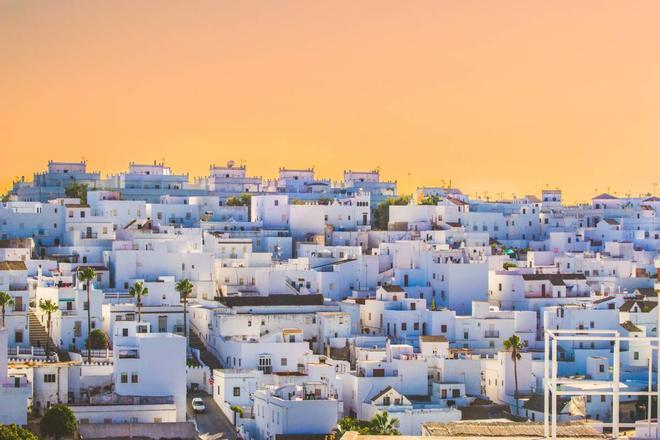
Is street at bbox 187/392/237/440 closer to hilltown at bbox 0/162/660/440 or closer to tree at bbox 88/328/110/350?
hilltown at bbox 0/162/660/440

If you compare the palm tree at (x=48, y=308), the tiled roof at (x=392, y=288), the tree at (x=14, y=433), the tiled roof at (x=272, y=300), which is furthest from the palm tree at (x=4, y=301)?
the tiled roof at (x=392, y=288)

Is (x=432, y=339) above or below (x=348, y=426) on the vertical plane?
above

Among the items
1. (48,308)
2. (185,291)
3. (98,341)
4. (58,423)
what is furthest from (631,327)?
(58,423)

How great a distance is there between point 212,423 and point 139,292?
251 inches

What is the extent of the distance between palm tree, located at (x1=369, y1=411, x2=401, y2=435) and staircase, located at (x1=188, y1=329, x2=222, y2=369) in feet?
19.3

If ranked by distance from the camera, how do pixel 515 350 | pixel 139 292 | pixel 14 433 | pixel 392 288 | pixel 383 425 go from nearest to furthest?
pixel 14 433, pixel 383 425, pixel 515 350, pixel 139 292, pixel 392 288

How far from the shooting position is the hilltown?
31.8m

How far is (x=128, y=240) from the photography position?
45.2 meters

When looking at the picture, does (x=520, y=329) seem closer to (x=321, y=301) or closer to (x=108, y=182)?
(x=321, y=301)

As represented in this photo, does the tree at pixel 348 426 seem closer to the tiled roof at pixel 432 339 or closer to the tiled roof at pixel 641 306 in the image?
the tiled roof at pixel 432 339

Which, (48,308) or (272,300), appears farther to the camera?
(272,300)

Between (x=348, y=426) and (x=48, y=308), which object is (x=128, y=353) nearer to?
(x=48, y=308)

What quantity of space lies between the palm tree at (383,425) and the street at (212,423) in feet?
10.5

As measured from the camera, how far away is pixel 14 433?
27094mm
